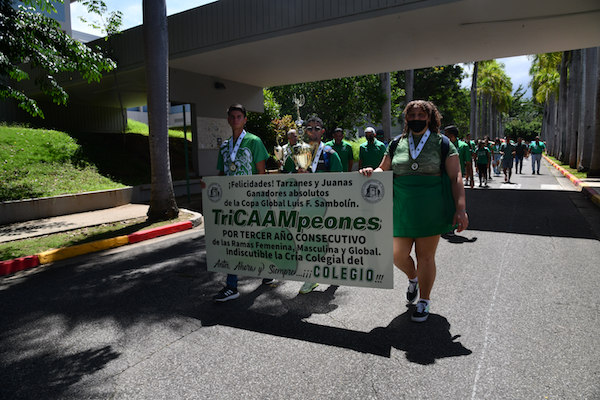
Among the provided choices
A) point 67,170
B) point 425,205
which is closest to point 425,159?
point 425,205

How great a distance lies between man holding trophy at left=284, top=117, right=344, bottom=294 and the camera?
424 cm

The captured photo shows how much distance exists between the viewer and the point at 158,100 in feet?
30.6

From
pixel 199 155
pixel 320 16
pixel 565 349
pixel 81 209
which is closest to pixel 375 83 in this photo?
pixel 199 155

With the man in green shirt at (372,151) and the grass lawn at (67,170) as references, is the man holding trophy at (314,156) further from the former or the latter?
the grass lawn at (67,170)

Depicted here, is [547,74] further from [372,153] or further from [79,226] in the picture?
[79,226]

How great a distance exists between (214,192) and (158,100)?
235 inches

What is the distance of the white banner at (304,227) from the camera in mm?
3559

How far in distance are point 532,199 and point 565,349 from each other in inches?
389

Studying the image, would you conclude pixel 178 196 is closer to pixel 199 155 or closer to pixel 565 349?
pixel 199 155

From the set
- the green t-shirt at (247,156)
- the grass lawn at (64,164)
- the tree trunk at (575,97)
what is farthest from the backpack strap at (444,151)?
the tree trunk at (575,97)

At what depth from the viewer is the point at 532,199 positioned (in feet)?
38.3

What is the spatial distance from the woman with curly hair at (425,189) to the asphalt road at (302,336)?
0.66 meters

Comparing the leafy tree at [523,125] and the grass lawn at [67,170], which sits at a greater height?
the leafy tree at [523,125]

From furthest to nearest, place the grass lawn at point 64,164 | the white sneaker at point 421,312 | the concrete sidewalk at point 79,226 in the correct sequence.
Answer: the grass lawn at point 64,164 < the concrete sidewalk at point 79,226 < the white sneaker at point 421,312
